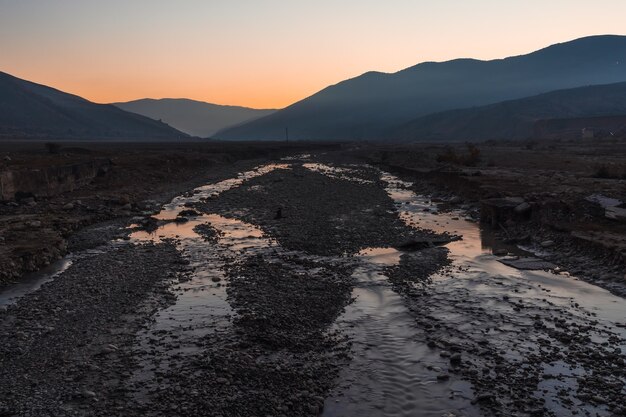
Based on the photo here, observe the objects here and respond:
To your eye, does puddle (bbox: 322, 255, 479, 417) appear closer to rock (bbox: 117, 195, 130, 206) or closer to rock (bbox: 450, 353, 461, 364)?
rock (bbox: 450, 353, 461, 364)

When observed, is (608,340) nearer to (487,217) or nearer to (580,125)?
(487,217)

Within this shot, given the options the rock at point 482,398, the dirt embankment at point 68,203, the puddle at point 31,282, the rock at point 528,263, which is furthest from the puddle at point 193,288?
the rock at point 528,263

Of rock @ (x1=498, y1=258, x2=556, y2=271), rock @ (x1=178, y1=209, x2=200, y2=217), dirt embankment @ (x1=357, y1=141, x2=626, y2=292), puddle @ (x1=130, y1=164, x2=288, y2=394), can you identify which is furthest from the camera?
rock @ (x1=178, y1=209, x2=200, y2=217)

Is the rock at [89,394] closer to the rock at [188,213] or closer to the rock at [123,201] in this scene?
the rock at [188,213]

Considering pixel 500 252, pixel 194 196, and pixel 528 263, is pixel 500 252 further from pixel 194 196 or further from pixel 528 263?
pixel 194 196

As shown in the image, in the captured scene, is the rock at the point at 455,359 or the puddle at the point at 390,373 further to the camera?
the rock at the point at 455,359

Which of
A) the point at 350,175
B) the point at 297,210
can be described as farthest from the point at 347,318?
the point at 350,175

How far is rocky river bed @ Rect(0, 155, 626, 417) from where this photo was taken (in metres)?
9.38

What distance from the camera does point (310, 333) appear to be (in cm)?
1250

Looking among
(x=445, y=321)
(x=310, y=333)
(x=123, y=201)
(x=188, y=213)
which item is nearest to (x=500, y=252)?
(x=445, y=321)

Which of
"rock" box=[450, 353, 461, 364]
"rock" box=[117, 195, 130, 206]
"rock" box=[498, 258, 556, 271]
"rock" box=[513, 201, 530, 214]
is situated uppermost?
"rock" box=[117, 195, 130, 206]

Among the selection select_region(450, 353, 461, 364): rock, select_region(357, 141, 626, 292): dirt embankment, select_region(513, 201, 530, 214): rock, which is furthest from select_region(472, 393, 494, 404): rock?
select_region(513, 201, 530, 214): rock

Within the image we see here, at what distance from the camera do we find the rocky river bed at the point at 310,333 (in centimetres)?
938

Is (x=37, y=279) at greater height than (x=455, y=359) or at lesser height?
greater
